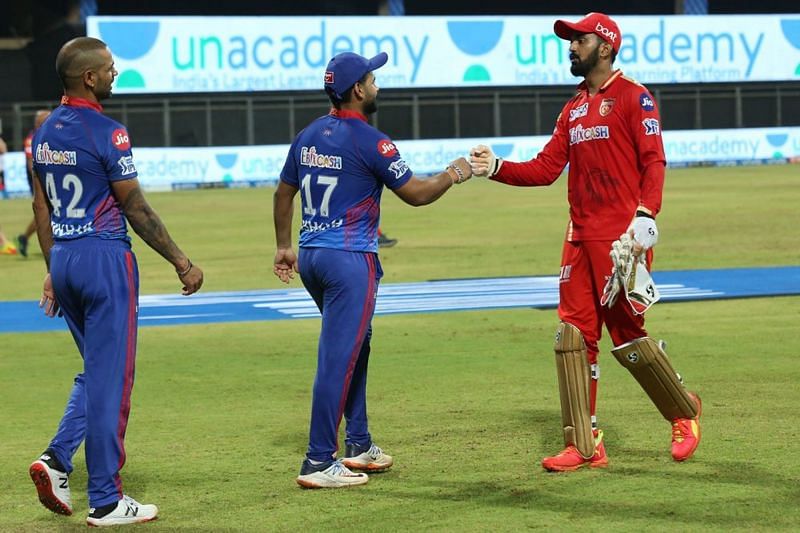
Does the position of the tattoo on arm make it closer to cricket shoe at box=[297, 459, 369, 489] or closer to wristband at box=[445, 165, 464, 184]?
cricket shoe at box=[297, 459, 369, 489]

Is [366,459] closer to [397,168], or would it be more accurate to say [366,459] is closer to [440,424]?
[440,424]

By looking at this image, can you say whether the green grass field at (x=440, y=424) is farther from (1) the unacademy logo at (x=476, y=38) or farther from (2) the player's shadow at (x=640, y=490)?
(1) the unacademy logo at (x=476, y=38)

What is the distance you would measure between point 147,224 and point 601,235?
2.42 meters

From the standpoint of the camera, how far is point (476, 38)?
44.5m

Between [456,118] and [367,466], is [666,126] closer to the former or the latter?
[456,118]

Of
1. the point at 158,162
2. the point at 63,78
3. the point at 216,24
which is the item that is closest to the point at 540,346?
the point at 63,78

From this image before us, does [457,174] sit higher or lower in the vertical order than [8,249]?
higher

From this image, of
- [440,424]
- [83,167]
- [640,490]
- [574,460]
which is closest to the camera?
[83,167]

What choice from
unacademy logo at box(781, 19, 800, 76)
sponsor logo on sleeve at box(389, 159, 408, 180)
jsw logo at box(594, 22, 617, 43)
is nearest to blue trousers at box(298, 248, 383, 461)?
sponsor logo on sleeve at box(389, 159, 408, 180)

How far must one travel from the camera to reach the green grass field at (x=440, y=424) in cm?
643

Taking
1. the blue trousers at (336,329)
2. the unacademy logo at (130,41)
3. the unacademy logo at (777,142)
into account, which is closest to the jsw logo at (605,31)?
the blue trousers at (336,329)

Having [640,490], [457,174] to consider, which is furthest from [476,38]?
[640,490]

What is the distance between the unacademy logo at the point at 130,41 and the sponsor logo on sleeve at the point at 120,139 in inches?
1361

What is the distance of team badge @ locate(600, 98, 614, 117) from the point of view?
742 cm
